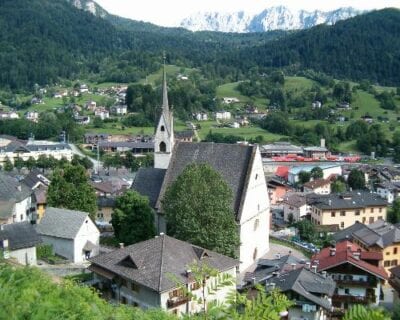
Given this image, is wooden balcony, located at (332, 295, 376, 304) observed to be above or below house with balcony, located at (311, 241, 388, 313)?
below

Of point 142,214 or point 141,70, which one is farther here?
point 141,70

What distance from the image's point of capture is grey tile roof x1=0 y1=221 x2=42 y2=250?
28.3 metres

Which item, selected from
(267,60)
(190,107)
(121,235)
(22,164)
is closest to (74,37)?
(267,60)

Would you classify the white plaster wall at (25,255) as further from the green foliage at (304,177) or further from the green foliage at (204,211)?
the green foliage at (304,177)

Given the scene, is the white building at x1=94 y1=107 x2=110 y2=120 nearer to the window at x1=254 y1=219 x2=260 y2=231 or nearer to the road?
the road

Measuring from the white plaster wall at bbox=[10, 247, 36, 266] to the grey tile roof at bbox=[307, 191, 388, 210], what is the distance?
2916cm

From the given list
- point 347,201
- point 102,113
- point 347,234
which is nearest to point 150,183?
point 347,234

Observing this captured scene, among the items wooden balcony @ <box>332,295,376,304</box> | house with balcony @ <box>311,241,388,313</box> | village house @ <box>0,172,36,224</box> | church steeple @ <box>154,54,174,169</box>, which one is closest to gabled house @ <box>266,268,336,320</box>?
wooden balcony @ <box>332,295,376,304</box>

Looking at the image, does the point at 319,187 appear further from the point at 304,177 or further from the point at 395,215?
the point at 395,215

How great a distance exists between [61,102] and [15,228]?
110299mm

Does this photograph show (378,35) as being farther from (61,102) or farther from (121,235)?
(121,235)

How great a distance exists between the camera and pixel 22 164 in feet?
258

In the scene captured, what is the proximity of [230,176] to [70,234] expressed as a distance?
9.76 meters

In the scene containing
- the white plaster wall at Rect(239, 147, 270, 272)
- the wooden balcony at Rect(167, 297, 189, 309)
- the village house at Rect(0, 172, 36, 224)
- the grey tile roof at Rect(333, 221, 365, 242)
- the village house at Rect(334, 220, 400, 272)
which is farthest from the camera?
the grey tile roof at Rect(333, 221, 365, 242)
